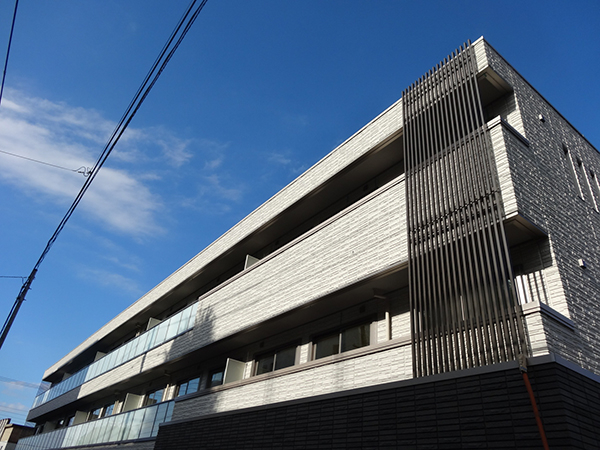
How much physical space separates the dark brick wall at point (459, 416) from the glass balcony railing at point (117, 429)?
27.8 ft

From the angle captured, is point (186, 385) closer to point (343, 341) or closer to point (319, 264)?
point (343, 341)

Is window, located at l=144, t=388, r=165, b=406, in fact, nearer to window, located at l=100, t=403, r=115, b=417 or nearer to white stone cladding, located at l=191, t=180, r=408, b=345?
window, located at l=100, t=403, r=115, b=417

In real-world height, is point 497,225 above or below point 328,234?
below

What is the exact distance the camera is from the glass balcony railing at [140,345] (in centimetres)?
1842

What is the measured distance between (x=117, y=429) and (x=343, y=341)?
497 inches

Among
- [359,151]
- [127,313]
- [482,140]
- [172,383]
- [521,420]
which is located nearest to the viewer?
[521,420]

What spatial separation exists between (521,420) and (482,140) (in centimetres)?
571

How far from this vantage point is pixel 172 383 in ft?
64.4

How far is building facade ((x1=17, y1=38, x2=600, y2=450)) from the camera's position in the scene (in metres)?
7.16

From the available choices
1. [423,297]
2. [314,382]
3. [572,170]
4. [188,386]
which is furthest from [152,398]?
[572,170]

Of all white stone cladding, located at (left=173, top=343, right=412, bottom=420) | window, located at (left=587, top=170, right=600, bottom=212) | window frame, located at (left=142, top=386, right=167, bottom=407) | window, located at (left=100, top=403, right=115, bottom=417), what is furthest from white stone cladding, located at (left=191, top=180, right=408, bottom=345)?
window, located at (left=100, top=403, right=115, bottom=417)

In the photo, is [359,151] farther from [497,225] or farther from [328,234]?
[497,225]

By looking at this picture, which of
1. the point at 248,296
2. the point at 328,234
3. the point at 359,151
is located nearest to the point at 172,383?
the point at 248,296

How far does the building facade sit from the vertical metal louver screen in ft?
0.11
